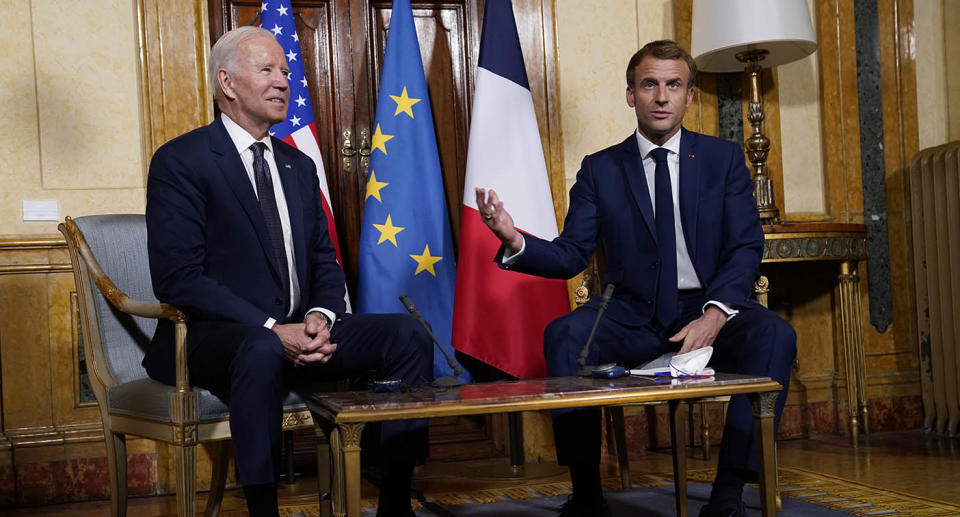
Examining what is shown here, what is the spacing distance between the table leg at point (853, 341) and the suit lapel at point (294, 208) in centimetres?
236

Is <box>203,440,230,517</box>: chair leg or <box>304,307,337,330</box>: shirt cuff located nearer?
<box>304,307,337,330</box>: shirt cuff

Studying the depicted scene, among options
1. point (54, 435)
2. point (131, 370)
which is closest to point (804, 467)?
point (131, 370)

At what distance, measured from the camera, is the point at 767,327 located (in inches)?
100

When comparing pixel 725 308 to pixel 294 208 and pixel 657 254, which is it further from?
pixel 294 208

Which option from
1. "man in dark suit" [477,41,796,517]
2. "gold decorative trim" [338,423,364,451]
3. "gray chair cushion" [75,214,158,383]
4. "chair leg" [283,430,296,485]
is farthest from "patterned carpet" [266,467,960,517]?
"gold decorative trim" [338,423,364,451]

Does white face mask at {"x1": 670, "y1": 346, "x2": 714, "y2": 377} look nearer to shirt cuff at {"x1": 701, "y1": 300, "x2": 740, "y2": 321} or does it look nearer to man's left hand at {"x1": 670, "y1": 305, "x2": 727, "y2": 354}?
man's left hand at {"x1": 670, "y1": 305, "x2": 727, "y2": 354}

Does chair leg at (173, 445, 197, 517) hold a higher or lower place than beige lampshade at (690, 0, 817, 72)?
lower

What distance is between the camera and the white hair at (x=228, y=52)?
2.71 meters

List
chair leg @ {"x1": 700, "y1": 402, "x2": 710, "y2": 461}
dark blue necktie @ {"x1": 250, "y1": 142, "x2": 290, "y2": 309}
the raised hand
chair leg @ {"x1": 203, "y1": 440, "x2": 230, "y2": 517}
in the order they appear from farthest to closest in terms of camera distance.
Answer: chair leg @ {"x1": 700, "y1": 402, "x2": 710, "y2": 461} < chair leg @ {"x1": 203, "y1": 440, "x2": 230, "y2": 517} < dark blue necktie @ {"x1": 250, "y1": 142, "x2": 290, "y2": 309} < the raised hand

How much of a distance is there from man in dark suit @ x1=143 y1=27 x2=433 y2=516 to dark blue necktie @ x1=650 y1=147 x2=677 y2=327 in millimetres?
753

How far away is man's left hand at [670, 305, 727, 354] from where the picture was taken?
8.72ft

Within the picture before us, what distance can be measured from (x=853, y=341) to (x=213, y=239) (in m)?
2.74

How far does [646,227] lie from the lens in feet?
9.77

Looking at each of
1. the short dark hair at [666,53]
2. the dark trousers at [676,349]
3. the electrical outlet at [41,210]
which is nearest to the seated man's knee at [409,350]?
the dark trousers at [676,349]
